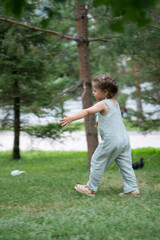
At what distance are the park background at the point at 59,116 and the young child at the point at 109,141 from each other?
24 centimetres

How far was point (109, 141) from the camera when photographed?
4.42 m

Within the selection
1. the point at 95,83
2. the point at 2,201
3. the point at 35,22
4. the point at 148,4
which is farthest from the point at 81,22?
the point at 148,4

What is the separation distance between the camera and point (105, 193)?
189 inches

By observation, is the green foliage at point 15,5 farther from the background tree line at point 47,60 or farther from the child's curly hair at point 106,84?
the background tree line at point 47,60

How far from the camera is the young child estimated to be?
4434 mm

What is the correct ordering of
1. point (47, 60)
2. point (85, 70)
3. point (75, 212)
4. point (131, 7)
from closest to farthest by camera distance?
point (131, 7), point (75, 212), point (85, 70), point (47, 60)

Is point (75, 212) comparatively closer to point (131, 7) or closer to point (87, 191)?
point (87, 191)

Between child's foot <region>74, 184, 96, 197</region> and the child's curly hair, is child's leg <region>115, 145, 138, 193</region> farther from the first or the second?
the child's curly hair

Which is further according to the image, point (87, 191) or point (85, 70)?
point (85, 70)

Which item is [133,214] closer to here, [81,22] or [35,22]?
[81,22]

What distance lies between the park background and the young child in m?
0.24

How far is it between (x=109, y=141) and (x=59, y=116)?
5321 millimetres

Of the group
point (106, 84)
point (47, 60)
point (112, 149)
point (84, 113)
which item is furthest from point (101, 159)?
point (47, 60)

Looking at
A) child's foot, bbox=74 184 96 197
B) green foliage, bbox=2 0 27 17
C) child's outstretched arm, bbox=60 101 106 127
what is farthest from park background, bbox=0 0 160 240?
child's outstretched arm, bbox=60 101 106 127
